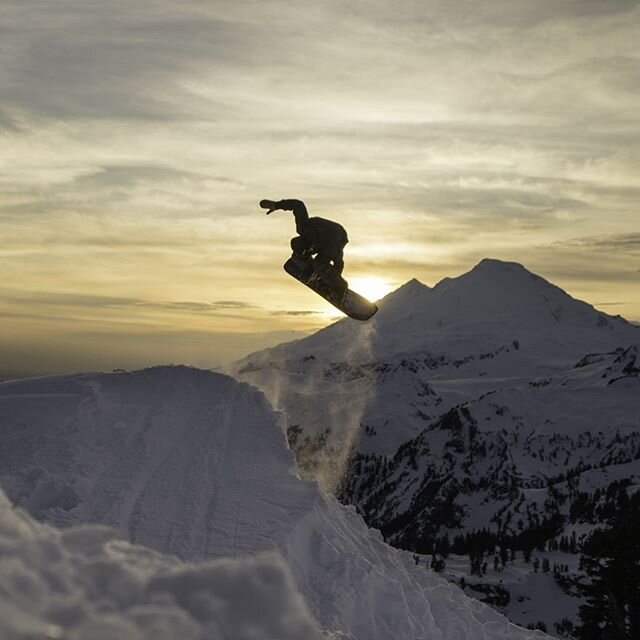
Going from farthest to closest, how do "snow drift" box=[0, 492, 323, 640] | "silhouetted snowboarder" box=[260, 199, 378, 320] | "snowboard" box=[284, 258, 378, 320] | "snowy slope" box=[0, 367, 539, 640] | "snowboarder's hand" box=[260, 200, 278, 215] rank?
"snowy slope" box=[0, 367, 539, 640] → "snowboard" box=[284, 258, 378, 320] → "silhouetted snowboarder" box=[260, 199, 378, 320] → "snowboarder's hand" box=[260, 200, 278, 215] → "snow drift" box=[0, 492, 323, 640]

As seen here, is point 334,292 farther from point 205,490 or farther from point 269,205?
point 205,490

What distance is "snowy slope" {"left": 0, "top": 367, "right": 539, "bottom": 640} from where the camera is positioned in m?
21.1

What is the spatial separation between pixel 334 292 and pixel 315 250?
1222 millimetres

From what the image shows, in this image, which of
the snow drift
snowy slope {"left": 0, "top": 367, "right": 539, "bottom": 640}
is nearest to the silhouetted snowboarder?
the snow drift

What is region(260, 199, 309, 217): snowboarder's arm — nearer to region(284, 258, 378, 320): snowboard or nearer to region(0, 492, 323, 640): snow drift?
region(284, 258, 378, 320): snowboard

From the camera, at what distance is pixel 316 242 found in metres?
12.7

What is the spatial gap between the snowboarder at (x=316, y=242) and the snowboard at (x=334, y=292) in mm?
93

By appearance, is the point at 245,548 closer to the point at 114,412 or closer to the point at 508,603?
the point at 114,412

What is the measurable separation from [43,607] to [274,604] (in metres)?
1.20

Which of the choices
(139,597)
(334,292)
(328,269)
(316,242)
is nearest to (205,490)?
(334,292)

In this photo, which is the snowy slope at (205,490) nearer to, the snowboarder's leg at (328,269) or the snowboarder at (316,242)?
the snowboarder's leg at (328,269)

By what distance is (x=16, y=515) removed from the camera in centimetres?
490

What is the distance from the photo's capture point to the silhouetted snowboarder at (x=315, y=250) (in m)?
12.6

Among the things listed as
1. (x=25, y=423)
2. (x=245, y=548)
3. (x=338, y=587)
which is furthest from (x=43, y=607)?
(x=25, y=423)
